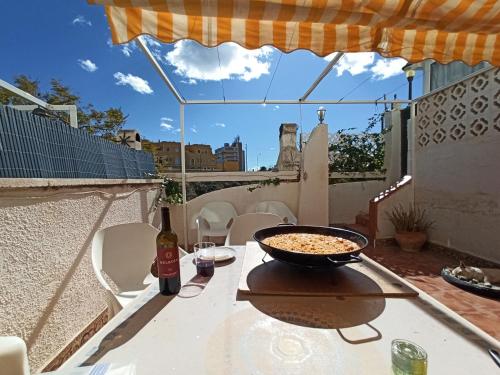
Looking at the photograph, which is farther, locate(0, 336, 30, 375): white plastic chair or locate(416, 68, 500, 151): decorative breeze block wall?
locate(416, 68, 500, 151): decorative breeze block wall

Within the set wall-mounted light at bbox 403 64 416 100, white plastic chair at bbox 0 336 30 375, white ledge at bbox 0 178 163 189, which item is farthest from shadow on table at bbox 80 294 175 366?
wall-mounted light at bbox 403 64 416 100

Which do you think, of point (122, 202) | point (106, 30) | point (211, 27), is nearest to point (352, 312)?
point (211, 27)

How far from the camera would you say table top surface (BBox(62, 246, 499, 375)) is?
557 millimetres

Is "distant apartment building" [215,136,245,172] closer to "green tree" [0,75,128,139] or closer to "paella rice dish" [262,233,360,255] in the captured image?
"green tree" [0,75,128,139]

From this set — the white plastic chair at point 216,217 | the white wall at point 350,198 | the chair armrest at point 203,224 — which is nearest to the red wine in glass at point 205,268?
the white plastic chair at point 216,217

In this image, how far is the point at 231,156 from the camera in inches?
476

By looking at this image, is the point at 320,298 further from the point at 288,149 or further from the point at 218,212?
the point at 288,149

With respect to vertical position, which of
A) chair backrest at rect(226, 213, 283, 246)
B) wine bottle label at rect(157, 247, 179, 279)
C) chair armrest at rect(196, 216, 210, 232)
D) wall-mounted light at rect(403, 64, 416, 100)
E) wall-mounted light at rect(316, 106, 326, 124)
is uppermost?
wall-mounted light at rect(403, 64, 416, 100)

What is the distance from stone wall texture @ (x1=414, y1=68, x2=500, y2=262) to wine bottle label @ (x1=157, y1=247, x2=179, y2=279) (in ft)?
13.9

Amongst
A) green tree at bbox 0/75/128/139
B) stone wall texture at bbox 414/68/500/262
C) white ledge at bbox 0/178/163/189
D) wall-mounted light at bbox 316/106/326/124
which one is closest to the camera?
white ledge at bbox 0/178/163/189

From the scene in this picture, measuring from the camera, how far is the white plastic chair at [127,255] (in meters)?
1.69

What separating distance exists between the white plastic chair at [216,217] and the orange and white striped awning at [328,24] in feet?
9.60

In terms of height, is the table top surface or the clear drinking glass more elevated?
the clear drinking glass

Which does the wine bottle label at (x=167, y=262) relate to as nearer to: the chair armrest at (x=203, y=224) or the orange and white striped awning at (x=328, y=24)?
the orange and white striped awning at (x=328, y=24)
